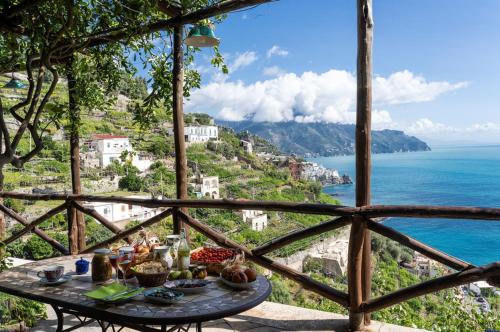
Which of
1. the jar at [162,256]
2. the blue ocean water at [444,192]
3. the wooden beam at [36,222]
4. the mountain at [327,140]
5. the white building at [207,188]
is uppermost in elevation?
the mountain at [327,140]

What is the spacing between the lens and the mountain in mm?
48269

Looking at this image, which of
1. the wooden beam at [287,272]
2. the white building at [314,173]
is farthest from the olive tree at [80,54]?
the white building at [314,173]

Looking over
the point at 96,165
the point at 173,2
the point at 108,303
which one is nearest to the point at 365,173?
the point at 108,303

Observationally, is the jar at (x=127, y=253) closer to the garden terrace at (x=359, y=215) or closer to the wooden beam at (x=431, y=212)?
the garden terrace at (x=359, y=215)

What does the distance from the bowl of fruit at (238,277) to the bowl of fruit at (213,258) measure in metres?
0.14

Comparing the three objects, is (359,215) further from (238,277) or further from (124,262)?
(124,262)

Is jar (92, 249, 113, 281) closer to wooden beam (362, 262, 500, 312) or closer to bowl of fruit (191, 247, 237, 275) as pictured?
bowl of fruit (191, 247, 237, 275)

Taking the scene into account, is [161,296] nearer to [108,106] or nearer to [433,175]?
[108,106]

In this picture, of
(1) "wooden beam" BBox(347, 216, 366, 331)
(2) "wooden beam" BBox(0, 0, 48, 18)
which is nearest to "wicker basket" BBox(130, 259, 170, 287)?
(1) "wooden beam" BBox(347, 216, 366, 331)

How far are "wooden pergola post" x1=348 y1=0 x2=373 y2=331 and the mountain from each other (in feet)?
136

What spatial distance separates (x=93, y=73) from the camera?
3.98 m

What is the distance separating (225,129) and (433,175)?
26.8 metres

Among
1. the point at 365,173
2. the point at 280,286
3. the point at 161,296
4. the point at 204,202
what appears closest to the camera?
the point at 161,296

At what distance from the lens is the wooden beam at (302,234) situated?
247 centimetres
